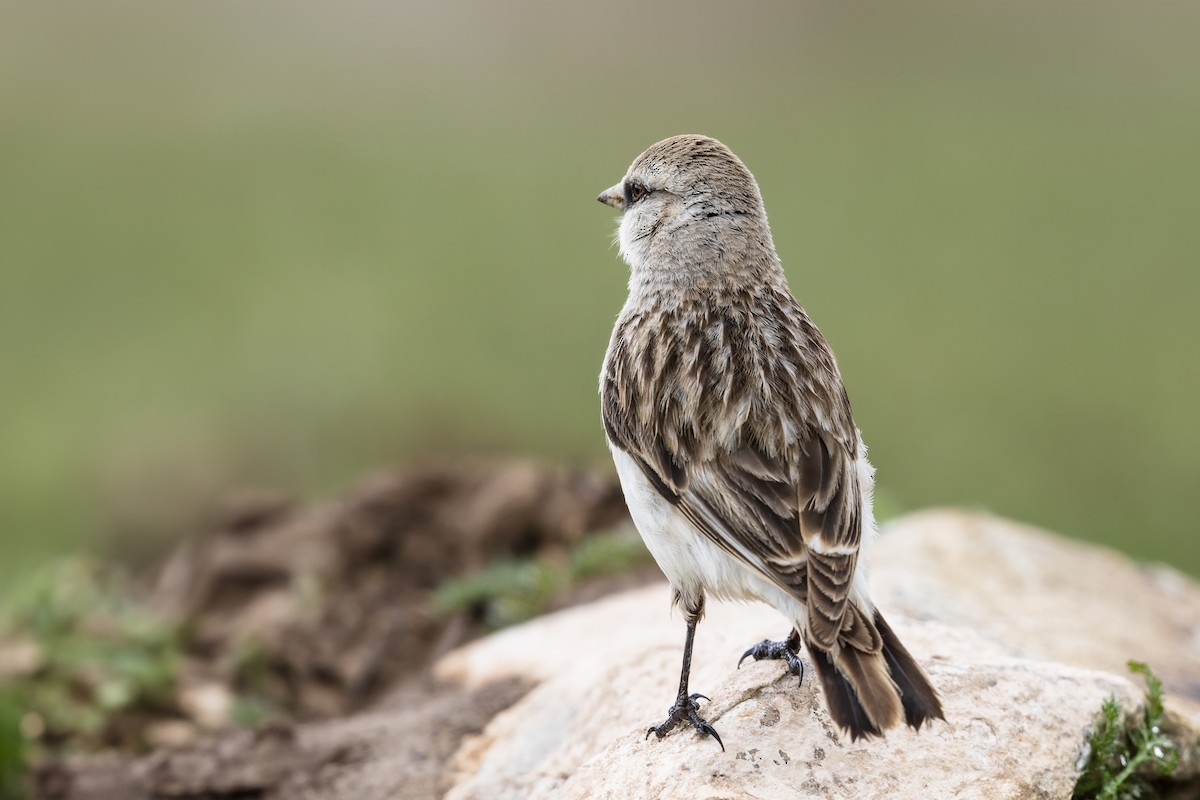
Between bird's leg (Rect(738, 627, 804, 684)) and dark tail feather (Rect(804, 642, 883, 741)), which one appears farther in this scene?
bird's leg (Rect(738, 627, 804, 684))

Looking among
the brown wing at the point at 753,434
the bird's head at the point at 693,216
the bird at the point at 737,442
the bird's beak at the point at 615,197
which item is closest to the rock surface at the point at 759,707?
the bird at the point at 737,442

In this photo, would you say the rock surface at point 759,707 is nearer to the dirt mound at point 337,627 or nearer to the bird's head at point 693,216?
the dirt mound at point 337,627

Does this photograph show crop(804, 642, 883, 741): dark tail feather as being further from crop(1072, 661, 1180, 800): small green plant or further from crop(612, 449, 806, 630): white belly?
crop(1072, 661, 1180, 800): small green plant

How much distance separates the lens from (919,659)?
437 cm

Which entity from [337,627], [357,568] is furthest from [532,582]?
[357,568]

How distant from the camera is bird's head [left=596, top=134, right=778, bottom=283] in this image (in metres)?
5.02

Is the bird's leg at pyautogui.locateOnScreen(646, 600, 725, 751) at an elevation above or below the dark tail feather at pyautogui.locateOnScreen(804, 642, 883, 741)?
below

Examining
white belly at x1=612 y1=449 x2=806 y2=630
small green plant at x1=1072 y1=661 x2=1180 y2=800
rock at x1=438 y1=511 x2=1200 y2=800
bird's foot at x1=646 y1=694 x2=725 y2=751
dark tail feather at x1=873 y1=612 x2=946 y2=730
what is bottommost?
small green plant at x1=1072 y1=661 x2=1180 y2=800

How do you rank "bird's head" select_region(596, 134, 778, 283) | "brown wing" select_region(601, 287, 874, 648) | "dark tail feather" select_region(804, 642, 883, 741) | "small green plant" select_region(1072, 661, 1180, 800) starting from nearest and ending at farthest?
"dark tail feather" select_region(804, 642, 883, 741) < "brown wing" select_region(601, 287, 874, 648) < "small green plant" select_region(1072, 661, 1180, 800) < "bird's head" select_region(596, 134, 778, 283)

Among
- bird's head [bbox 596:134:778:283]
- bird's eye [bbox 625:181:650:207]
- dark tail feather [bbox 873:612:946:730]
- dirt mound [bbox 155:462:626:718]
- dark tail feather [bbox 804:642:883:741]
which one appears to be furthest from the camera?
dirt mound [bbox 155:462:626:718]

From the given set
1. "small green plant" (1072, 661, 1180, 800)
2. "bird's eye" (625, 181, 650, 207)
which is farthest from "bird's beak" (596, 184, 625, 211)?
"small green plant" (1072, 661, 1180, 800)

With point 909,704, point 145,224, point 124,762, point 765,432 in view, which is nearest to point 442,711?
point 124,762

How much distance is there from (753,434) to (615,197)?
1.52 m

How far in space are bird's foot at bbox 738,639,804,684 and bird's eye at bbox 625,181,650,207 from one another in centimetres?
184
